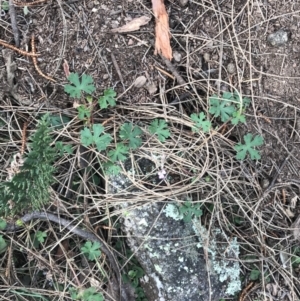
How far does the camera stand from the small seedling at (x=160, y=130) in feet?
8.91

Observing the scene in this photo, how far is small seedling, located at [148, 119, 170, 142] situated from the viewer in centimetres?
271

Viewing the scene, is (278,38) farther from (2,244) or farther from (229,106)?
(2,244)

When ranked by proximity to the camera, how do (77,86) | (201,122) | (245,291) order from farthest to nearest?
(245,291) → (201,122) → (77,86)

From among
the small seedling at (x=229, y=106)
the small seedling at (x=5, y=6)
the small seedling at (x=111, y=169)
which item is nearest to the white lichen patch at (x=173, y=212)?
the small seedling at (x=111, y=169)

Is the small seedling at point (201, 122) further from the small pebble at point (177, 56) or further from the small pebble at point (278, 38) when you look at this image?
the small pebble at point (278, 38)

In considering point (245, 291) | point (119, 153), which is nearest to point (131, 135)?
point (119, 153)

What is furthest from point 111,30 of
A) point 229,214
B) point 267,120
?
point 229,214

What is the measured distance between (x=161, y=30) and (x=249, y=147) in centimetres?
88

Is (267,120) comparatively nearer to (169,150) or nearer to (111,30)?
(169,150)

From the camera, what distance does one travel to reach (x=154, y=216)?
8.98 feet

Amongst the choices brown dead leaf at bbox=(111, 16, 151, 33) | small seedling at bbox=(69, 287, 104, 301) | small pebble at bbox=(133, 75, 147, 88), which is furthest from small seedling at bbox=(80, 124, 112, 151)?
small seedling at bbox=(69, 287, 104, 301)

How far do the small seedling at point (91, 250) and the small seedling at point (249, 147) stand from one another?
0.99m

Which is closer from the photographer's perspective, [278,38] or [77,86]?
[77,86]

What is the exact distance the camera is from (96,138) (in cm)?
265
